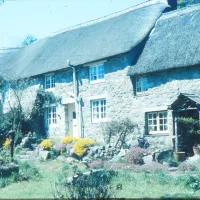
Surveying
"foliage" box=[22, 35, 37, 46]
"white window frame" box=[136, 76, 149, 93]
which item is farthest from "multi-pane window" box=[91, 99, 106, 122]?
"foliage" box=[22, 35, 37, 46]

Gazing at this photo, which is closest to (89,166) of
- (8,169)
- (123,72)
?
(8,169)

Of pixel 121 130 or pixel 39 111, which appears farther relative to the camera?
pixel 39 111

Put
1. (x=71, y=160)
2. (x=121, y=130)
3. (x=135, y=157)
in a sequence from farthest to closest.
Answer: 1. (x=121, y=130)
2. (x=71, y=160)
3. (x=135, y=157)

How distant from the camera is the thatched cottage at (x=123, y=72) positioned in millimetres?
16625

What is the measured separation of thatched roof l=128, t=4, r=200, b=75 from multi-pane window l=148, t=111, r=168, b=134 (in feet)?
8.12

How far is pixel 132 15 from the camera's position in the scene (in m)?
22.4

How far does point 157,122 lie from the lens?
17.4 m

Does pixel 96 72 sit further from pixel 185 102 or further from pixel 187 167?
pixel 187 167

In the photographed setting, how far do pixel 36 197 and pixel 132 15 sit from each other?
16.8 m

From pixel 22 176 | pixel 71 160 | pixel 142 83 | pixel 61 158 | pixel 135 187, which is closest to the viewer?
pixel 135 187

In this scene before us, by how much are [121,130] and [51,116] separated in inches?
279

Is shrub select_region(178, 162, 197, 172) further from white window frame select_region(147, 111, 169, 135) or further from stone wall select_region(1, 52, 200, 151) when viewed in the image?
white window frame select_region(147, 111, 169, 135)

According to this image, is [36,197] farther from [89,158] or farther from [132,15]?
[132,15]

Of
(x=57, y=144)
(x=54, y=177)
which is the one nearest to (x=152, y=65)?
(x=57, y=144)
